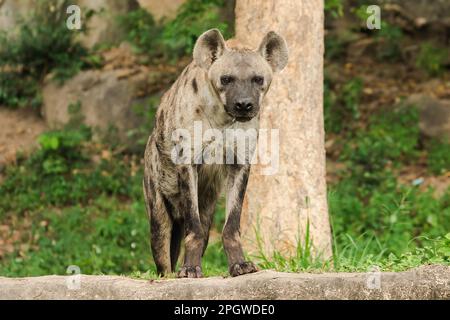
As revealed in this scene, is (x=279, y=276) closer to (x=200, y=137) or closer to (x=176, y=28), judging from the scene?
(x=200, y=137)

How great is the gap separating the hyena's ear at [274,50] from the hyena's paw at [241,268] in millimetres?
1315

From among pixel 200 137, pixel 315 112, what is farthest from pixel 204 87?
pixel 315 112

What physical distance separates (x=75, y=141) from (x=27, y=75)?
1611 millimetres

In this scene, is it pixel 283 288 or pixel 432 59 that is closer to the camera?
pixel 283 288

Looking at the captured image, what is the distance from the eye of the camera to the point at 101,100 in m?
12.4

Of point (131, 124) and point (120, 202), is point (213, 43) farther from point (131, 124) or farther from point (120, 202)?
point (131, 124)

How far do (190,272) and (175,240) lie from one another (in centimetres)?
109

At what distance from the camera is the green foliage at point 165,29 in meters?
9.11

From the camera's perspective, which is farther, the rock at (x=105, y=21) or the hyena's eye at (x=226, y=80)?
the rock at (x=105, y=21)

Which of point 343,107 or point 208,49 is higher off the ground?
point 208,49

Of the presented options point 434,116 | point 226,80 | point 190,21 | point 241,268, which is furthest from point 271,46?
point 434,116

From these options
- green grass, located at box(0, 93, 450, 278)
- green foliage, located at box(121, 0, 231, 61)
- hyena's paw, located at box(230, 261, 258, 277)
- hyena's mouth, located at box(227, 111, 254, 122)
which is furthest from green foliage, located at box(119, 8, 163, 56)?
hyena's paw, located at box(230, 261, 258, 277)

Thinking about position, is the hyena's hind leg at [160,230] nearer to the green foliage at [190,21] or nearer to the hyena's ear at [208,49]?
the hyena's ear at [208,49]

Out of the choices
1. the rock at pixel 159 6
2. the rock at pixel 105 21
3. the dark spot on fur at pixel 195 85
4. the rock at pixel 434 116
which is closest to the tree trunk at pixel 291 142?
the dark spot on fur at pixel 195 85
